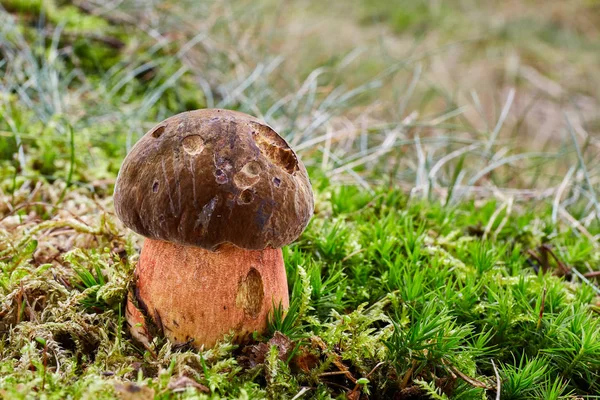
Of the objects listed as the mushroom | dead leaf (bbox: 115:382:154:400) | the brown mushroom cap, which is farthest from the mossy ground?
the brown mushroom cap

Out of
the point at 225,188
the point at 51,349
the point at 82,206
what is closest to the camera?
the point at 225,188

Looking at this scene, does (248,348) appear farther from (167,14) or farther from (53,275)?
(167,14)

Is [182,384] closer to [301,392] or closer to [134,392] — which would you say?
[134,392]

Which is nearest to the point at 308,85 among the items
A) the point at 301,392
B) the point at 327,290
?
the point at 327,290

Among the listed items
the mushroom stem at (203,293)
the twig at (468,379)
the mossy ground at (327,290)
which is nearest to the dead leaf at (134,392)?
the mossy ground at (327,290)

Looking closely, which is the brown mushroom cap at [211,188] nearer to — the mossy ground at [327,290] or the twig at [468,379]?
the mossy ground at [327,290]

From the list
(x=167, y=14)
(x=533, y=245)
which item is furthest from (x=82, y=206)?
(x=167, y=14)

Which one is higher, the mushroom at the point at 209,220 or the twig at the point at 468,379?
the mushroom at the point at 209,220

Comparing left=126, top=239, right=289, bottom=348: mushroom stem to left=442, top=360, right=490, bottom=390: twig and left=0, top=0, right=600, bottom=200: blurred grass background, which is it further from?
left=0, top=0, right=600, bottom=200: blurred grass background
